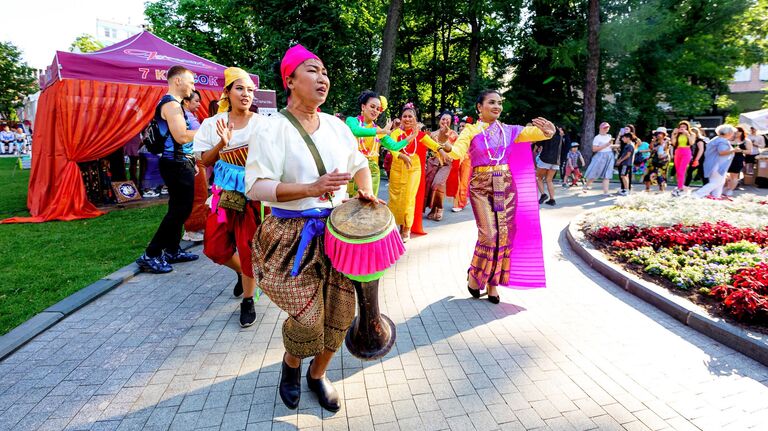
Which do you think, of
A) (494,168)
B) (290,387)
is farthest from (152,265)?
(494,168)

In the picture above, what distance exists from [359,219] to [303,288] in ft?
1.75

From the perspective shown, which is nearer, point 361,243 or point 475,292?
point 361,243

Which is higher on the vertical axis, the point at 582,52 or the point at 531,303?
the point at 582,52

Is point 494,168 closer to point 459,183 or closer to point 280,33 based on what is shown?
point 459,183

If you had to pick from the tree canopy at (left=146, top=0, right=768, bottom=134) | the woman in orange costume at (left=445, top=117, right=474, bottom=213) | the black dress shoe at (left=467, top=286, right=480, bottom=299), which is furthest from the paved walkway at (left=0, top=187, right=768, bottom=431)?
the tree canopy at (left=146, top=0, right=768, bottom=134)

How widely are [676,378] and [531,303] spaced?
1608 mm

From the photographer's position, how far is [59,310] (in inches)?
162

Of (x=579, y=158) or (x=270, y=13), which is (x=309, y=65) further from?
(x=270, y=13)

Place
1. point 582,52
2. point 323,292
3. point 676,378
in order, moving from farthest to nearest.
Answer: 1. point 582,52
2. point 676,378
3. point 323,292

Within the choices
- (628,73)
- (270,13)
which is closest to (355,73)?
(270,13)

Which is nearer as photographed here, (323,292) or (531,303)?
(323,292)

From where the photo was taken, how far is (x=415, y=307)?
177 inches

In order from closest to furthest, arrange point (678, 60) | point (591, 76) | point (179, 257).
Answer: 1. point (179, 257)
2. point (591, 76)
3. point (678, 60)

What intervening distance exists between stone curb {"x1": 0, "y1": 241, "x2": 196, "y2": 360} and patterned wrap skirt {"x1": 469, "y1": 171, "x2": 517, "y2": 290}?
426 cm
